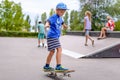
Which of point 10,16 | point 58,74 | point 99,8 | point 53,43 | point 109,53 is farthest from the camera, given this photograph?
point 10,16

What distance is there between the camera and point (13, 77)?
285 inches

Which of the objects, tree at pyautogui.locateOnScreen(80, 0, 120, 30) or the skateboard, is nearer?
the skateboard

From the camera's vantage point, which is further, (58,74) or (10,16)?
(10,16)

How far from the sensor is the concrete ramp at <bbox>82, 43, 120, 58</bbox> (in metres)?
11.9

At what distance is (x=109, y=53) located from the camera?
12.1 metres

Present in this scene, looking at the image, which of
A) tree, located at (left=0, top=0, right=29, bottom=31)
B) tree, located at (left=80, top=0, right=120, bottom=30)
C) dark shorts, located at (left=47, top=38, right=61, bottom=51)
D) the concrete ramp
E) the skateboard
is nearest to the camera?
A: the skateboard

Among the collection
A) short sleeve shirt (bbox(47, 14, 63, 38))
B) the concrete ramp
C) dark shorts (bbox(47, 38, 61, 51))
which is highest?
short sleeve shirt (bbox(47, 14, 63, 38))

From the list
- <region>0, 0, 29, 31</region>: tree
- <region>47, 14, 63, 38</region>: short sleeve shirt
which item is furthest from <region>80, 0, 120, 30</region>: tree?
<region>47, 14, 63, 38</region>: short sleeve shirt

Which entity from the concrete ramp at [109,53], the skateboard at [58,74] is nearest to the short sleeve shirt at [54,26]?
the skateboard at [58,74]

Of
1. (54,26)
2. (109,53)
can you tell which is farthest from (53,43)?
(109,53)

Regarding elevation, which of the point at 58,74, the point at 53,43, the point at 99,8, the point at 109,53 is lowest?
the point at 109,53

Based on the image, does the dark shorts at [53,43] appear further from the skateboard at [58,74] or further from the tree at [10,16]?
the tree at [10,16]

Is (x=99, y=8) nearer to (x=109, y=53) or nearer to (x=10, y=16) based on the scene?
(x=10, y=16)

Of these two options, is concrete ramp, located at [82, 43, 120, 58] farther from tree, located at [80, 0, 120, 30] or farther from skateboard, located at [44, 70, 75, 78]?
tree, located at [80, 0, 120, 30]
